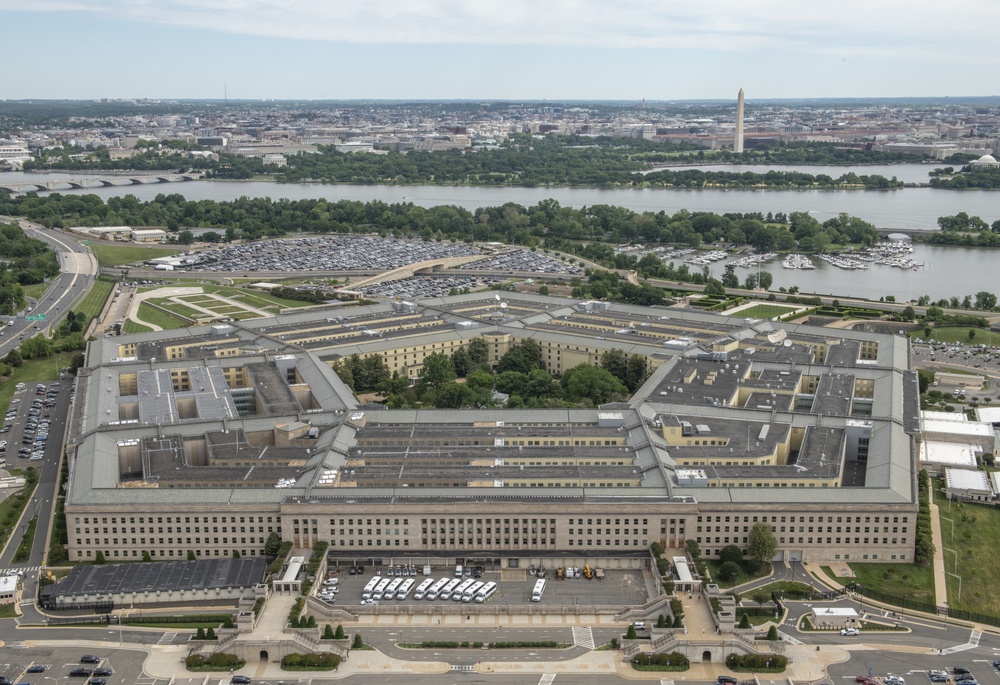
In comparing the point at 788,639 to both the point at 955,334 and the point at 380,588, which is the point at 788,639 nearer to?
the point at 380,588

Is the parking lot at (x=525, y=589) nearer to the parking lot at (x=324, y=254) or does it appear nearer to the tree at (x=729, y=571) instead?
the tree at (x=729, y=571)

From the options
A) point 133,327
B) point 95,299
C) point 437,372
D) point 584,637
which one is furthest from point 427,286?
point 584,637

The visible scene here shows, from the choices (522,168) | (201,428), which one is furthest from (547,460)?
(522,168)

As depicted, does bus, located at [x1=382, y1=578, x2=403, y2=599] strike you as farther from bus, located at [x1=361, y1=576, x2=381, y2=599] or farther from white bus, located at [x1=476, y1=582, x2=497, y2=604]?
white bus, located at [x1=476, y1=582, x2=497, y2=604]

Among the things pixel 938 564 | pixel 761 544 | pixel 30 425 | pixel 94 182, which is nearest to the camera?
pixel 761 544

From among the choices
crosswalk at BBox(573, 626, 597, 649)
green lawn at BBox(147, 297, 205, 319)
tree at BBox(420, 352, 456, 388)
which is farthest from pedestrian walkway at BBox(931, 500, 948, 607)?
green lawn at BBox(147, 297, 205, 319)

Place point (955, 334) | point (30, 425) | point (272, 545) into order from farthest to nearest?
point (955, 334) → point (30, 425) → point (272, 545)

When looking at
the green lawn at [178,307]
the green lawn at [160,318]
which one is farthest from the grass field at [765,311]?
the green lawn at [160,318]
